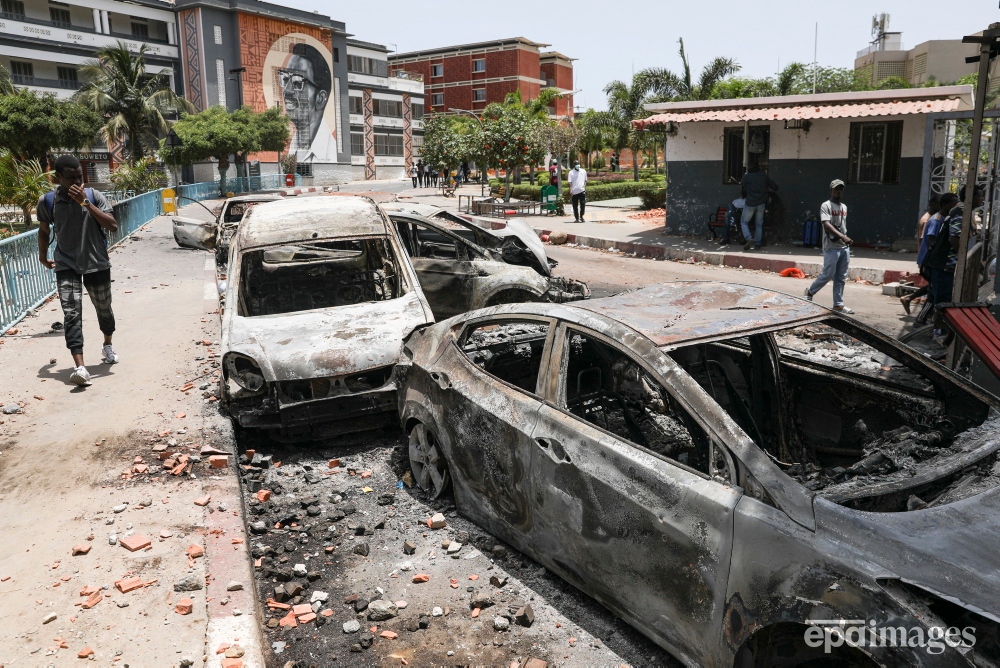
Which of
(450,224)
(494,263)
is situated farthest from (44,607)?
(450,224)

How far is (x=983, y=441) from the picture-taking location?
327cm

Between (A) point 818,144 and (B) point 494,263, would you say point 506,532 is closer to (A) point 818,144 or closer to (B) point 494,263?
(B) point 494,263

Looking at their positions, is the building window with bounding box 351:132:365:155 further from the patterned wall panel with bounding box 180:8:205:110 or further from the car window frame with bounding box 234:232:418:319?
the car window frame with bounding box 234:232:418:319

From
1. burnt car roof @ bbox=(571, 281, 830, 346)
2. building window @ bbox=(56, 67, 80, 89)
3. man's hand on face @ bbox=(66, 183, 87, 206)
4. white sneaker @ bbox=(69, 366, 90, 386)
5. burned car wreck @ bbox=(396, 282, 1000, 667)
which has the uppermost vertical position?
building window @ bbox=(56, 67, 80, 89)

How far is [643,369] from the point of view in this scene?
11.4 feet

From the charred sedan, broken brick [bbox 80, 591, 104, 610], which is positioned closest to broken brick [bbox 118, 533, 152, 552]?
broken brick [bbox 80, 591, 104, 610]

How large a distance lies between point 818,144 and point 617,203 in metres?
16.0

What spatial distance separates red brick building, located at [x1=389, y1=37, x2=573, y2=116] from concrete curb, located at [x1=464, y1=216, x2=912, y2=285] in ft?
204

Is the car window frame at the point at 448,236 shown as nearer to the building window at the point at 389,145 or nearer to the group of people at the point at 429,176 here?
the group of people at the point at 429,176

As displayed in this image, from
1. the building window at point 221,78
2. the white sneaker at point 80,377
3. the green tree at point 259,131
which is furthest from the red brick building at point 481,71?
the white sneaker at point 80,377

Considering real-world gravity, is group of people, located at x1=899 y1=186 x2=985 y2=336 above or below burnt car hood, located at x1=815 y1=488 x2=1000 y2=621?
above

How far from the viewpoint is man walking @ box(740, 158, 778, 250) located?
17250mm

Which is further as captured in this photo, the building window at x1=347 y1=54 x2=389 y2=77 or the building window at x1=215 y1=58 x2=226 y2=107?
the building window at x1=347 y1=54 x2=389 y2=77

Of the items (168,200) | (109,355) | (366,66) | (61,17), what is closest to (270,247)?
(109,355)
